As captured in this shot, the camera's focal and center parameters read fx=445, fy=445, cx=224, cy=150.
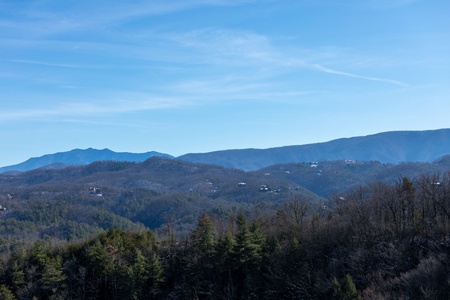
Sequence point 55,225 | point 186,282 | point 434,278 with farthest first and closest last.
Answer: point 55,225, point 186,282, point 434,278

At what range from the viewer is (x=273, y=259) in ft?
158

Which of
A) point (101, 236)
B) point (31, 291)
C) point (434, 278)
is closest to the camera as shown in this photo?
point (434, 278)

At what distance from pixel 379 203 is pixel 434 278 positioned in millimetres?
23938

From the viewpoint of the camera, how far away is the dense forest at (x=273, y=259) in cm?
3912

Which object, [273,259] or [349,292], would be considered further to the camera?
[273,259]

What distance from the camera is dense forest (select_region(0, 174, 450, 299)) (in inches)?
1540

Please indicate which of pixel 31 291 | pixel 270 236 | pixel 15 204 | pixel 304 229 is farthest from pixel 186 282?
pixel 15 204

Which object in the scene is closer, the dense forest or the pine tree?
the pine tree

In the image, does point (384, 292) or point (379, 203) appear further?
point (379, 203)

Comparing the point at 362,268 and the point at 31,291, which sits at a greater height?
the point at 362,268

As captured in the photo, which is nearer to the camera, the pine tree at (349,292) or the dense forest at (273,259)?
the pine tree at (349,292)

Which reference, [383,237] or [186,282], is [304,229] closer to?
[383,237]

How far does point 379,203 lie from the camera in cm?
5400

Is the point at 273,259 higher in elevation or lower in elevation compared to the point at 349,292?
lower
